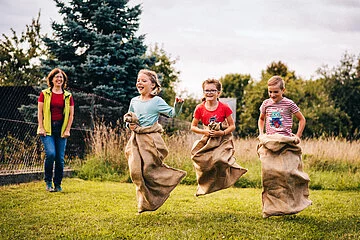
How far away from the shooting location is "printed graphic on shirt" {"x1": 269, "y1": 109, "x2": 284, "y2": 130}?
569cm

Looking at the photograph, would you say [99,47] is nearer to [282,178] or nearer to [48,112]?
[48,112]

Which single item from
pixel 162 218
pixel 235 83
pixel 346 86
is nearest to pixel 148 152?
pixel 162 218

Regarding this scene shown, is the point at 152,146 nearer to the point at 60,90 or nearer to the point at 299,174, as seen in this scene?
the point at 299,174

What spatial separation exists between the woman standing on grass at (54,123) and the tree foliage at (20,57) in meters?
11.4

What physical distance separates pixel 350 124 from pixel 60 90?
20449 millimetres

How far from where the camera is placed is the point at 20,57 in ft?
65.4

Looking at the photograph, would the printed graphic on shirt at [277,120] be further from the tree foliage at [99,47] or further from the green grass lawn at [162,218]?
the tree foliage at [99,47]

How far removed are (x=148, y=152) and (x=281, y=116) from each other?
5.50ft

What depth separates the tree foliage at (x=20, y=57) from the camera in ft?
61.5

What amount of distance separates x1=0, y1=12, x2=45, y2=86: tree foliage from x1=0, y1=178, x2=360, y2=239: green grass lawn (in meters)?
12.1

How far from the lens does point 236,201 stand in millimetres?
7035

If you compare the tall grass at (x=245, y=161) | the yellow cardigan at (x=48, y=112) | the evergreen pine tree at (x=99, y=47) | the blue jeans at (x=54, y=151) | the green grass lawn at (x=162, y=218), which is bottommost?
the tall grass at (x=245, y=161)

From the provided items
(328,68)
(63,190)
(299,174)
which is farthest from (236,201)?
(328,68)

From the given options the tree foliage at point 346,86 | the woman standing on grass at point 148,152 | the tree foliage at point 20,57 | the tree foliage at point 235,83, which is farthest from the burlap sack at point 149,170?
the tree foliage at point 235,83
